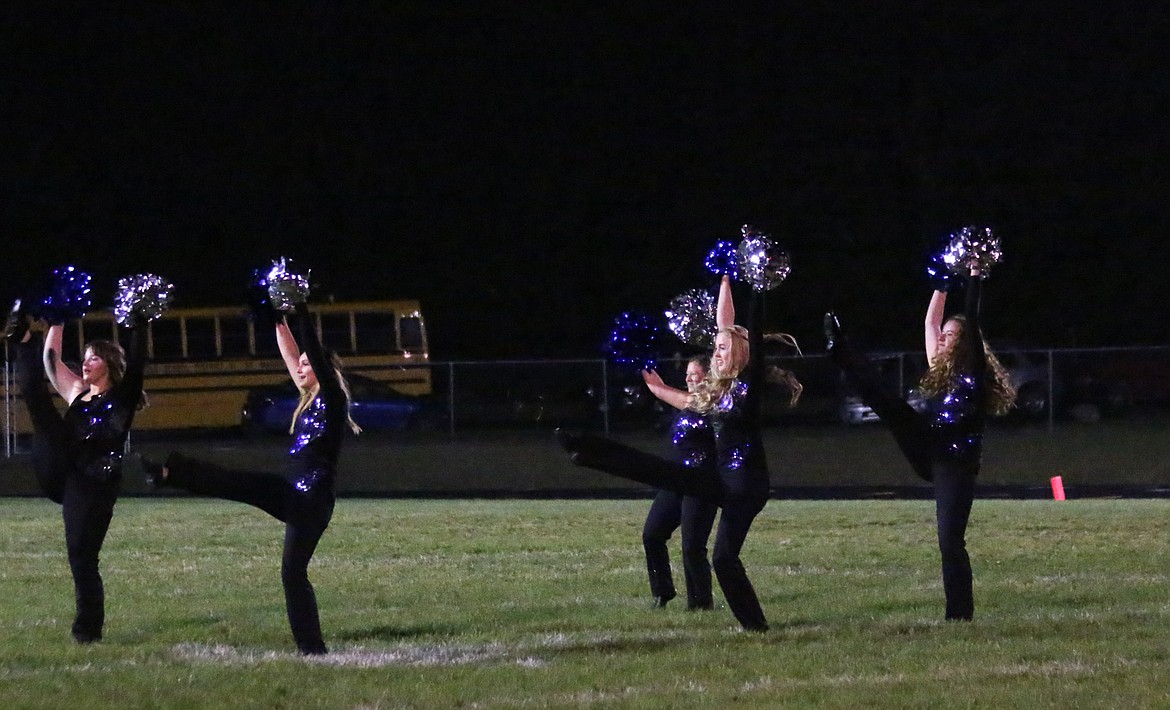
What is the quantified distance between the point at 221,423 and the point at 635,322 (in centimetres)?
2060

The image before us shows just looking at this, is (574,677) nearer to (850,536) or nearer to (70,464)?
(70,464)

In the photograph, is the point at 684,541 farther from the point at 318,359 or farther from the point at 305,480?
the point at 318,359

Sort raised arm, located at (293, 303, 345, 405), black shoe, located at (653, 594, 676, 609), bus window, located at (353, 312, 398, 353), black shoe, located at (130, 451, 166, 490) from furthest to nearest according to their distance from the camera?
bus window, located at (353, 312, 398, 353) < black shoe, located at (653, 594, 676, 609) < raised arm, located at (293, 303, 345, 405) < black shoe, located at (130, 451, 166, 490)

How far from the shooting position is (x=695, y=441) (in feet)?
25.4

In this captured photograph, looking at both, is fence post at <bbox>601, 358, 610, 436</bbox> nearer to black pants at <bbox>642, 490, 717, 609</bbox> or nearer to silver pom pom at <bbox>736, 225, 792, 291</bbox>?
black pants at <bbox>642, 490, 717, 609</bbox>

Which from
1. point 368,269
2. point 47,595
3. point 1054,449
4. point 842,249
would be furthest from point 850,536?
point 368,269

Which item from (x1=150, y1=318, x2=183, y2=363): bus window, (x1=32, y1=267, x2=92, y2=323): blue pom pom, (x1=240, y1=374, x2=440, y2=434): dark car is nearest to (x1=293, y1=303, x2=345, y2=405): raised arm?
(x1=32, y1=267, x2=92, y2=323): blue pom pom

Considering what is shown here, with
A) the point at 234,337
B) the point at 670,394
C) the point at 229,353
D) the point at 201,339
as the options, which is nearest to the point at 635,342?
the point at 670,394

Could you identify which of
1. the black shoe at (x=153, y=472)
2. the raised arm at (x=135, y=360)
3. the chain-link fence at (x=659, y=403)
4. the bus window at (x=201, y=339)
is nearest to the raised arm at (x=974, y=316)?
the black shoe at (x=153, y=472)

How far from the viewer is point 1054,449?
22328 millimetres

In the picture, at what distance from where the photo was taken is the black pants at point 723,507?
689 centimetres

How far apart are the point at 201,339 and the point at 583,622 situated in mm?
21439

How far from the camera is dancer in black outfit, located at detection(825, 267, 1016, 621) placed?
24.0ft

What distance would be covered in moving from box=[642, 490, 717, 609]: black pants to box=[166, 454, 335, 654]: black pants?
A: 1722 millimetres
